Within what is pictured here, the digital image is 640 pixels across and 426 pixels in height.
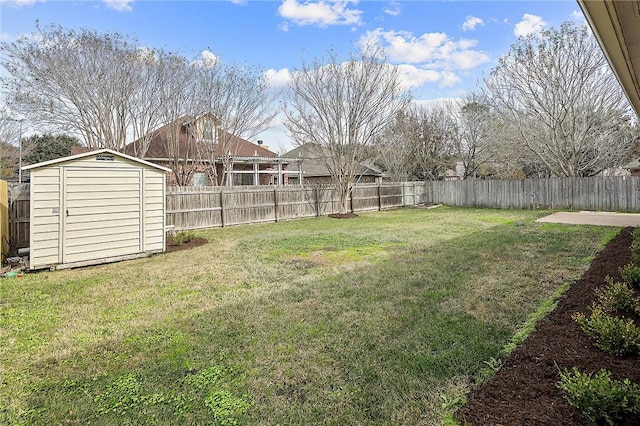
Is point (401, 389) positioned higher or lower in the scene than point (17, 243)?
lower

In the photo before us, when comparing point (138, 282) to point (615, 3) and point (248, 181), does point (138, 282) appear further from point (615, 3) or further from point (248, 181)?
point (248, 181)

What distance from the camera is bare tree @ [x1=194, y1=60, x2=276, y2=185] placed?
1233 cm

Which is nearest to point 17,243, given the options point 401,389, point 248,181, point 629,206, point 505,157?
point 401,389

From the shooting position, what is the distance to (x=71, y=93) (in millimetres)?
9766

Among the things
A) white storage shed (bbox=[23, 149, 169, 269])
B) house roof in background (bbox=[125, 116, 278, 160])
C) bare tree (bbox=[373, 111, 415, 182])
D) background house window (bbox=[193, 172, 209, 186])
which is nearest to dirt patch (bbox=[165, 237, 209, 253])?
white storage shed (bbox=[23, 149, 169, 269])

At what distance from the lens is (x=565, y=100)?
12891 mm

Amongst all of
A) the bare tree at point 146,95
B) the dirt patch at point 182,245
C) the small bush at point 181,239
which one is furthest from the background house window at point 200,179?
the small bush at point 181,239

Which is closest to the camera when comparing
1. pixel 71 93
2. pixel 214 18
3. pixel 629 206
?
pixel 214 18

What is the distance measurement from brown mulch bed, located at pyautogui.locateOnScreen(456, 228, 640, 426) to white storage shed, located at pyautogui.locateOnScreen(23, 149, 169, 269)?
5.97m

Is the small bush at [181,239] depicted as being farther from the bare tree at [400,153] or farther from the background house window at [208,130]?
the bare tree at [400,153]

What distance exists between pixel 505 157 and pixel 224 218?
16.3 metres

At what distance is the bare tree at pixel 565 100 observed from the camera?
40.8 feet

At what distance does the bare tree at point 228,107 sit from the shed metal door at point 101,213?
6.57 m

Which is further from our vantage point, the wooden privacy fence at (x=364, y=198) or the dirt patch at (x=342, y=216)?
the dirt patch at (x=342, y=216)
